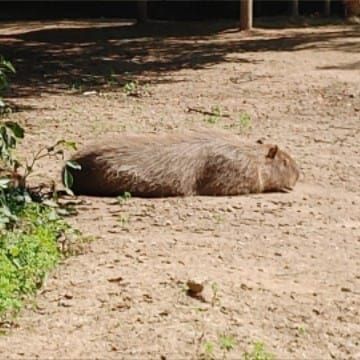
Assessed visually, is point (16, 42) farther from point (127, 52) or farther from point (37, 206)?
point (37, 206)

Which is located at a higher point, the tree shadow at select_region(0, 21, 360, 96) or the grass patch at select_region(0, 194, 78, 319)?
the grass patch at select_region(0, 194, 78, 319)

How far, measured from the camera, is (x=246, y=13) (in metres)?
16.8

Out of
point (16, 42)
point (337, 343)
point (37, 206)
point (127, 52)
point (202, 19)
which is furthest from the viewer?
point (202, 19)

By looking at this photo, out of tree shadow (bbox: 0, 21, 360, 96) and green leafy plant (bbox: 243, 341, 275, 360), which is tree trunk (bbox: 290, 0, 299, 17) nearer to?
tree shadow (bbox: 0, 21, 360, 96)

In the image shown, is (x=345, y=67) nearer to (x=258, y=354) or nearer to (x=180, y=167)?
(x=180, y=167)

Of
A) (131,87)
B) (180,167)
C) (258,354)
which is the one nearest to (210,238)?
(180,167)

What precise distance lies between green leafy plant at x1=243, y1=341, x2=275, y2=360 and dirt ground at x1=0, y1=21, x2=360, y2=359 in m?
0.04

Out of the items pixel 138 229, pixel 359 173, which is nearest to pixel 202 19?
pixel 359 173

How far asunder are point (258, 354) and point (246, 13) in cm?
1320

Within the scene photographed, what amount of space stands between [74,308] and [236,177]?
248cm

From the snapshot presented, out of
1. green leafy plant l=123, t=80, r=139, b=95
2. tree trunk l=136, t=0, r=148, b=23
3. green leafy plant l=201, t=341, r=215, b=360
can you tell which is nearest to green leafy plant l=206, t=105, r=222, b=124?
green leafy plant l=123, t=80, r=139, b=95

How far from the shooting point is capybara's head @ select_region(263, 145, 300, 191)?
6.94 meters

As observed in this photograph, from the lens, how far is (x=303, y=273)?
5.11 m

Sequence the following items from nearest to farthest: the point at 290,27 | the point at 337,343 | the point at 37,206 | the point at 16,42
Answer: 1. the point at 337,343
2. the point at 37,206
3. the point at 16,42
4. the point at 290,27
